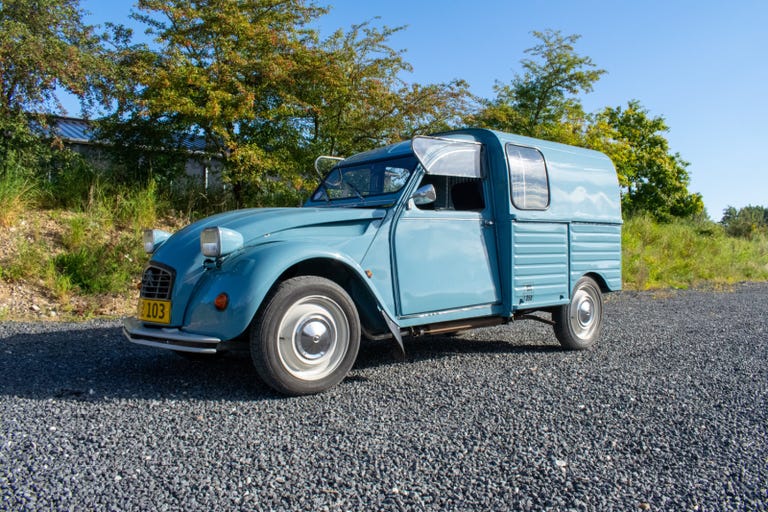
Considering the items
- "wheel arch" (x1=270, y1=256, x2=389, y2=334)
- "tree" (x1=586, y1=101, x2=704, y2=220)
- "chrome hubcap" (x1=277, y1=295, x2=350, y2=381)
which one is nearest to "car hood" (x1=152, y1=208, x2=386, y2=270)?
"wheel arch" (x1=270, y1=256, x2=389, y2=334)

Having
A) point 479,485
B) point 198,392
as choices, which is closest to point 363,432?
point 479,485

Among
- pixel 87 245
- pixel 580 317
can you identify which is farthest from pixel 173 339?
pixel 87 245

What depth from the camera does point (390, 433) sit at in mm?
3139

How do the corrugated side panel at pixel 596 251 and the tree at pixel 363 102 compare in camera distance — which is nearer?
the corrugated side panel at pixel 596 251

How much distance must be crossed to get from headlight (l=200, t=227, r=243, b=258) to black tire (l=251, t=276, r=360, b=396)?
1.44ft

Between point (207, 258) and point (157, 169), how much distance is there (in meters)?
7.63

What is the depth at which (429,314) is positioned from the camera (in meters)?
4.53

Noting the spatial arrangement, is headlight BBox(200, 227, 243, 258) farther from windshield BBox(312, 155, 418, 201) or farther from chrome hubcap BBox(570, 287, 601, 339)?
chrome hubcap BBox(570, 287, 601, 339)

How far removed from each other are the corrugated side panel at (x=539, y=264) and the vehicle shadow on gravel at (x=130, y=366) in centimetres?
67

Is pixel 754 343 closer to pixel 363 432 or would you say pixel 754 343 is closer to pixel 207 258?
pixel 363 432

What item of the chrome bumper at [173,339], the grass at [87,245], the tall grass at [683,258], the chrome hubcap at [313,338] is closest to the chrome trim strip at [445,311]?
the chrome hubcap at [313,338]

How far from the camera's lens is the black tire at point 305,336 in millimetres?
3639

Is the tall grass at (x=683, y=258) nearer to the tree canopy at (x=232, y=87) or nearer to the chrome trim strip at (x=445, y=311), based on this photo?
the tree canopy at (x=232, y=87)

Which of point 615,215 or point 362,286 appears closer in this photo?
point 362,286
